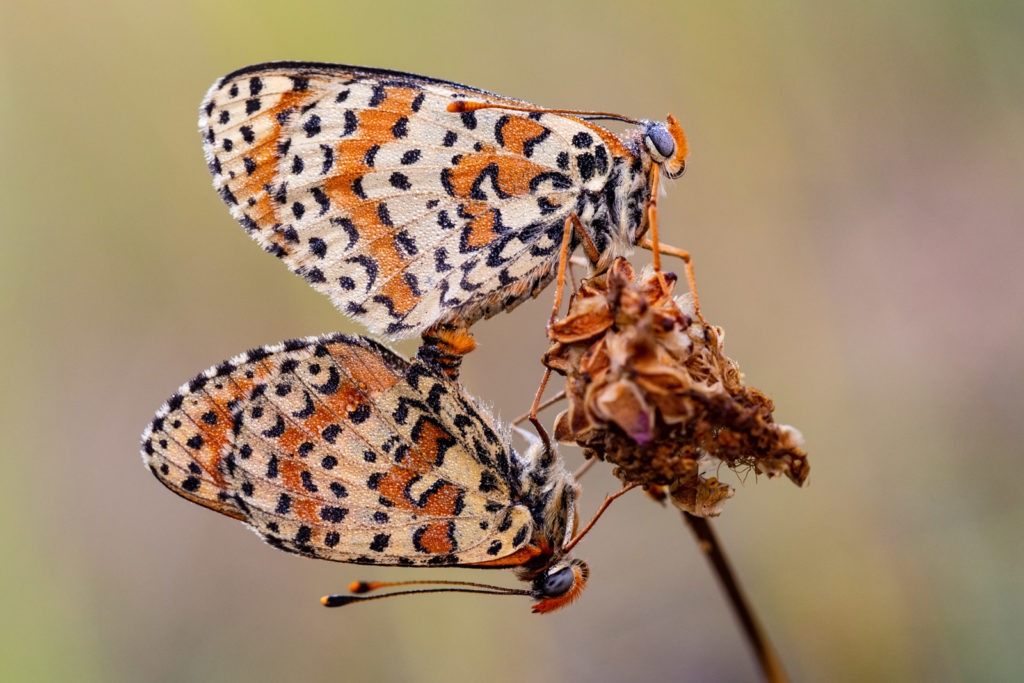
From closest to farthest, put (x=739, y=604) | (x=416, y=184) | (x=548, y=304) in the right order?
1. (x=739, y=604)
2. (x=416, y=184)
3. (x=548, y=304)

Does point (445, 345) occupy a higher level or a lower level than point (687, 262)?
higher

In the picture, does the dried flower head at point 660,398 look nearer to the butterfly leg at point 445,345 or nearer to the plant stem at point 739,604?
the plant stem at point 739,604

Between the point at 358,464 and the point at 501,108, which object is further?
the point at 501,108

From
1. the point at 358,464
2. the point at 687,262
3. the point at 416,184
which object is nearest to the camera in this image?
the point at 687,262

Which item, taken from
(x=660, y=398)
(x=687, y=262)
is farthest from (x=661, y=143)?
(x=660, y=398)

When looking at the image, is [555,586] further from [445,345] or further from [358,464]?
[445,345]

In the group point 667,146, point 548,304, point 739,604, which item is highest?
point 548,304

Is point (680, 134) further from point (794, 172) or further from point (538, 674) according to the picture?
point (538, 674)
